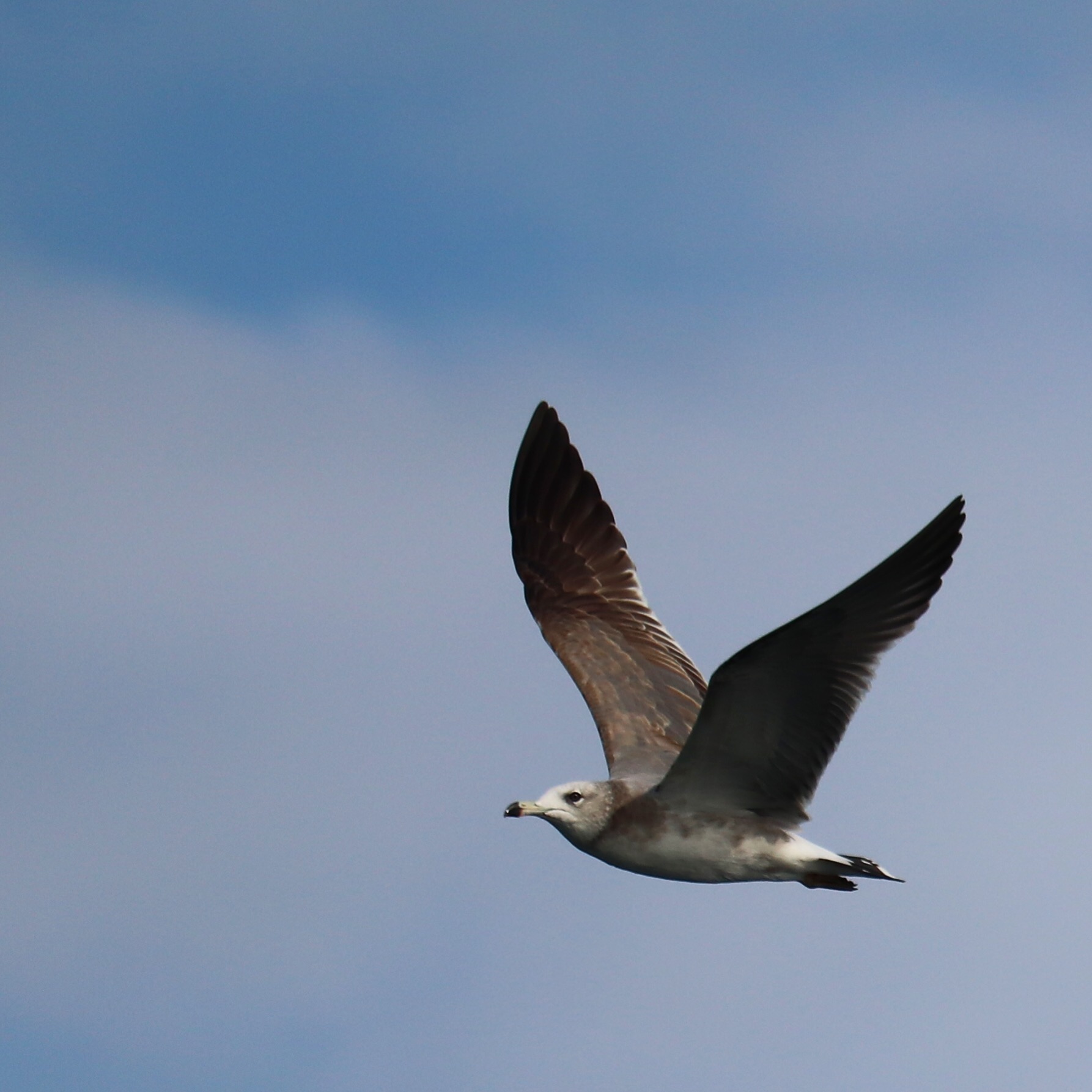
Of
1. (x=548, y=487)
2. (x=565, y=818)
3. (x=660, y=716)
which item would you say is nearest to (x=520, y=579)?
(x=548, y=487)

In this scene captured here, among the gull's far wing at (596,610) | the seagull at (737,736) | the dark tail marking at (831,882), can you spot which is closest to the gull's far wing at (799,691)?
the seagull at (737,736)

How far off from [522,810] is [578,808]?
45 centimetres

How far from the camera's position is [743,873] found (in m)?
13.5

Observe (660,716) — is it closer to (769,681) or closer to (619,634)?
(619,634)

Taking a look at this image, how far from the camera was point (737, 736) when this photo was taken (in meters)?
12.9

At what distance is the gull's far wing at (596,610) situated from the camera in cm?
1534

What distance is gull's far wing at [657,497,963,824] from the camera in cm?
1220

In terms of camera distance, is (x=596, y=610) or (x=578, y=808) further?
(x=596, y=610)

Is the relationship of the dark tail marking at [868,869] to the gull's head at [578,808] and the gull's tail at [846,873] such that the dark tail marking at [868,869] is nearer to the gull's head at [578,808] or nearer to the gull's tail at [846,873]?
the gull's tail at [846,873]

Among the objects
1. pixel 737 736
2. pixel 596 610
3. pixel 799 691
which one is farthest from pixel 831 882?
pixel 596 610

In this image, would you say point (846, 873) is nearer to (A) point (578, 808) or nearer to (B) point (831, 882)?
(B) point (831, 882)

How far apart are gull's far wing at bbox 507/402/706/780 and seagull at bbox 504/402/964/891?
25 mm

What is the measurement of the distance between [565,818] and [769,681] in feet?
7.33

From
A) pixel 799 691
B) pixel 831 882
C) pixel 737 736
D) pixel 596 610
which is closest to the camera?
pixel 799 691
